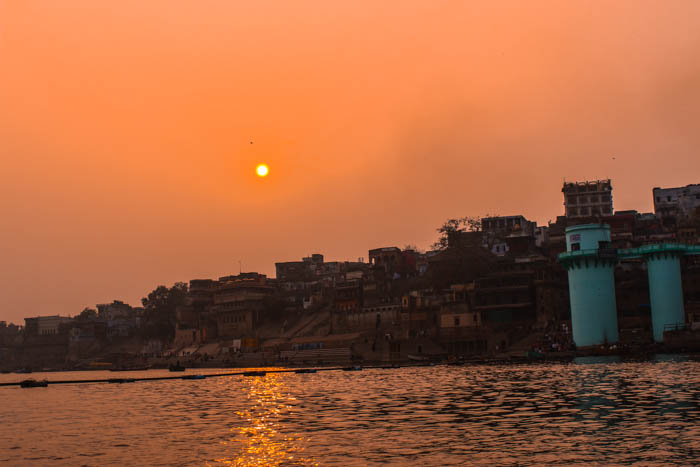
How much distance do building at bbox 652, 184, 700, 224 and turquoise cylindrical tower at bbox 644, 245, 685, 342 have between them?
125ft

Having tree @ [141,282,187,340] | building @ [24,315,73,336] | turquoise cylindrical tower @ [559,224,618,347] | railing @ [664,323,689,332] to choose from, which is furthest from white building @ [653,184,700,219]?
building @ [24,315,73,336]

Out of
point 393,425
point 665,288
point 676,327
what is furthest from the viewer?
point 665,288

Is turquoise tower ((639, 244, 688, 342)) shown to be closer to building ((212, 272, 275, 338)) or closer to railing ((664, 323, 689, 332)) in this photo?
railing ((664, 323, 689, 332))

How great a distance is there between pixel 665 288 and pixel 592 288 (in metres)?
7.24

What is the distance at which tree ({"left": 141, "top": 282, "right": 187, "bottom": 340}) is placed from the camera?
154 m

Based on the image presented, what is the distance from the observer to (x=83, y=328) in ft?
556

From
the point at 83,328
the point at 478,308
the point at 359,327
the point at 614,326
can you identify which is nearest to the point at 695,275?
the point at 614,326

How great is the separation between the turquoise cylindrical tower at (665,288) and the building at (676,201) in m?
38.1

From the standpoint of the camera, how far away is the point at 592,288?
77188mm

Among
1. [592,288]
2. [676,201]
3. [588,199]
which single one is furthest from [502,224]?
[592,288]

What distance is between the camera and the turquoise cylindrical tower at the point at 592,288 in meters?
76.6

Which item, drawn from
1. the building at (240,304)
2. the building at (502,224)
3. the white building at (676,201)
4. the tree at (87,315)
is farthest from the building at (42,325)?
the white building at (676,201)

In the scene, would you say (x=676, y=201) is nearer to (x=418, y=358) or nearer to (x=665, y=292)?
(x=665, y=292)

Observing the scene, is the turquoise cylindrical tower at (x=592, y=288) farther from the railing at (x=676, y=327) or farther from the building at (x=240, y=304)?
the building at (x=240, y=304)
